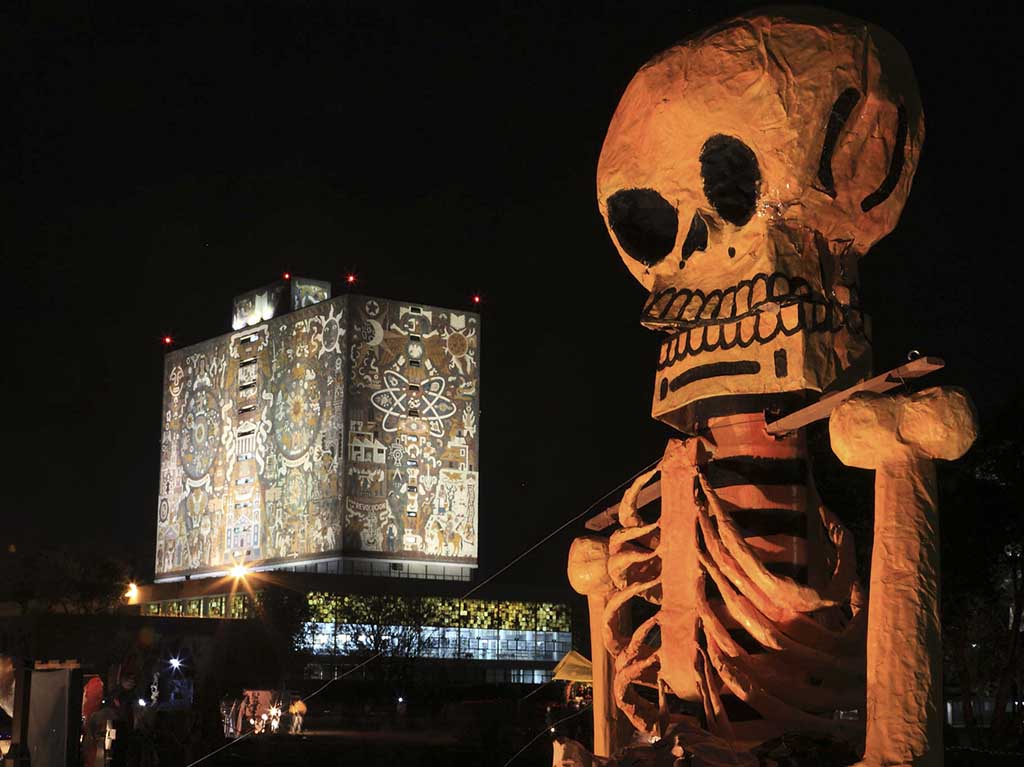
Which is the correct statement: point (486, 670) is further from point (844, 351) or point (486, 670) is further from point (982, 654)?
point (844, 351)

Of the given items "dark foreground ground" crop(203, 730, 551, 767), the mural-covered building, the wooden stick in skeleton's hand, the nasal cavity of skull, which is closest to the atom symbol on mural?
the mural-covered building

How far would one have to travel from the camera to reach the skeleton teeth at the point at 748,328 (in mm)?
5441

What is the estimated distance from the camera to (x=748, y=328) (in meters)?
5.46

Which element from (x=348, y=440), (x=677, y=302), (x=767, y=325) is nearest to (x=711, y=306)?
(x=677, y=302)

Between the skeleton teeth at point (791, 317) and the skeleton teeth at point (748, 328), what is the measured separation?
134 mm

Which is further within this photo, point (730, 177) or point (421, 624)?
point (421, 624)

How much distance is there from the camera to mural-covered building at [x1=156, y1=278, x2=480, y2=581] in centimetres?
6025

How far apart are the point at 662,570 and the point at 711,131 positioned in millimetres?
1866

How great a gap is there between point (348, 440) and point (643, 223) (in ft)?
178

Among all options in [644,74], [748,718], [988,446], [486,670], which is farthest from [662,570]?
[486,670]

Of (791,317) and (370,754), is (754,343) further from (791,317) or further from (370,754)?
(370,754)

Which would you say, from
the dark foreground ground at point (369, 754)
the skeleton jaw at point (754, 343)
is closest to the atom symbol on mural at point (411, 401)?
the dark foreground ground at point (369, 754)

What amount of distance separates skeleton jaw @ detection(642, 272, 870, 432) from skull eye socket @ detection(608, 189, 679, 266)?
0.37m

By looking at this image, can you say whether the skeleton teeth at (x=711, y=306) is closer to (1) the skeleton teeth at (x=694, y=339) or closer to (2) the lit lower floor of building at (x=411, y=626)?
(1) the skeleton teeth at (x=694, y=339)
